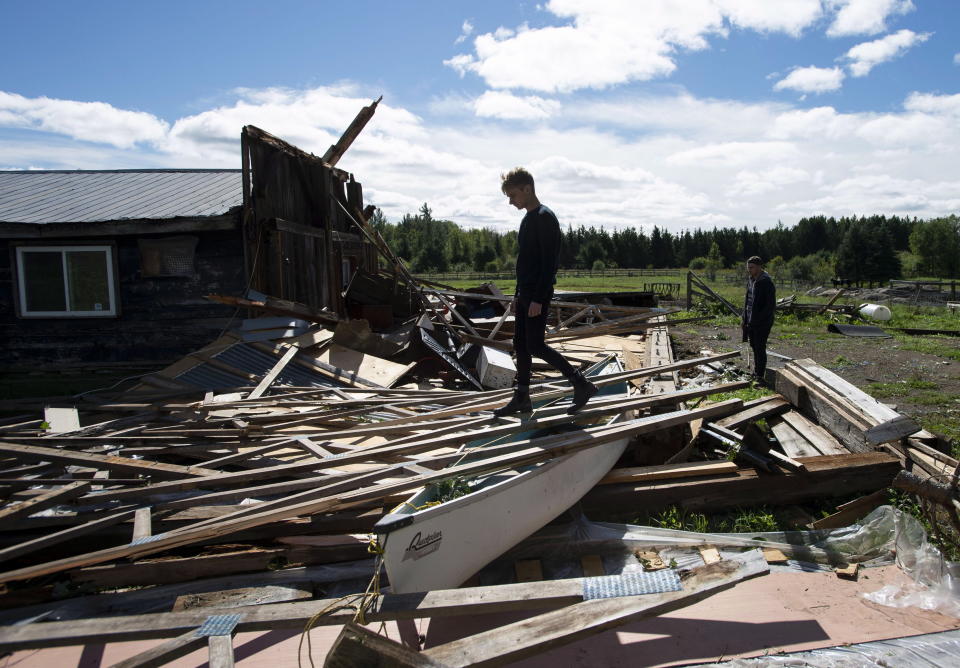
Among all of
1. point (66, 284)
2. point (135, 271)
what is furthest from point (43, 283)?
point (135, 271)

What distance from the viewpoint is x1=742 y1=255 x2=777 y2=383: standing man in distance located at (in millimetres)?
8055

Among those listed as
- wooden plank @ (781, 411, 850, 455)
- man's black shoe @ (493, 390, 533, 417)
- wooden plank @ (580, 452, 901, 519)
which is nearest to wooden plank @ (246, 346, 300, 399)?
man's black shoe @ (493, 390, 533, 417)

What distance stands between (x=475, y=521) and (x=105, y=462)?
279cm

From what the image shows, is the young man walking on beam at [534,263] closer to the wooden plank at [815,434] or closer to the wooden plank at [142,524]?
the wooden plank at [815,434]

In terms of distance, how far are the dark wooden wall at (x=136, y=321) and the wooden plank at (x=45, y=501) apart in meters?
5.91

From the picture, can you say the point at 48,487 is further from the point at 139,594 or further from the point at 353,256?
the point at 353,256

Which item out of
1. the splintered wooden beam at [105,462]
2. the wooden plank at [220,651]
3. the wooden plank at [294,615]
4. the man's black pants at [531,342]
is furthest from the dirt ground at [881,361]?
the splintered wooden beam at [105,462]

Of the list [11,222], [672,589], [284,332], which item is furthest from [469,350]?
[11,222]

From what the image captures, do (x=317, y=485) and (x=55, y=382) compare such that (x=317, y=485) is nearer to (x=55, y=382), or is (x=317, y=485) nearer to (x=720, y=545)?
(x=720, y=545)

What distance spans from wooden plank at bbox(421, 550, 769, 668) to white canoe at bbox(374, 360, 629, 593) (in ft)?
1.49

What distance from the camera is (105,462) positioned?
4.19 meters

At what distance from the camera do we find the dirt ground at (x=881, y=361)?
705 cm

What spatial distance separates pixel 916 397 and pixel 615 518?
5505 mm

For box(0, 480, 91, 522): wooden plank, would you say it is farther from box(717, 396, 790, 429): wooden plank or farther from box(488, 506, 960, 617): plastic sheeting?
box(717, 396, 790, 429): wooden plank
